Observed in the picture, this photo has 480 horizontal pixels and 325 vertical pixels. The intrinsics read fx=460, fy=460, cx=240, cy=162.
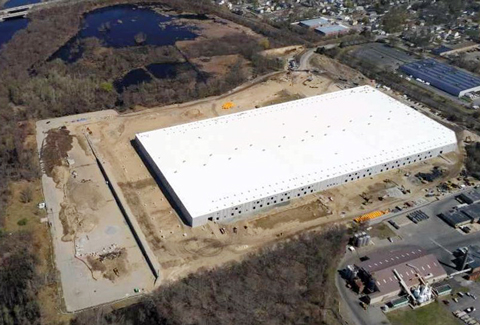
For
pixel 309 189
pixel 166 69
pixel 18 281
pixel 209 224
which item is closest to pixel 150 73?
pixel 166 69

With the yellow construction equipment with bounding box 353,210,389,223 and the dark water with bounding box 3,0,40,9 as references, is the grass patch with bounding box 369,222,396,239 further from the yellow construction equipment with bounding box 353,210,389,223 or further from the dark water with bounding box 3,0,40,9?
the dark water with bounding box 3,0,40,9

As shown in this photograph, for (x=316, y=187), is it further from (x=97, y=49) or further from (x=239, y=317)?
(x=97, y=49)

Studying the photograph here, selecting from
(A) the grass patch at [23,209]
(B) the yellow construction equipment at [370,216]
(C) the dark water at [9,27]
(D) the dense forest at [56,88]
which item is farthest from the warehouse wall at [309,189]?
(C) the dark water at [9,27]

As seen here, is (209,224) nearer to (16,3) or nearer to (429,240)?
(429,240)

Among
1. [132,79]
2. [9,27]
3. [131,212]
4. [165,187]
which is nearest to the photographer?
[131,212]

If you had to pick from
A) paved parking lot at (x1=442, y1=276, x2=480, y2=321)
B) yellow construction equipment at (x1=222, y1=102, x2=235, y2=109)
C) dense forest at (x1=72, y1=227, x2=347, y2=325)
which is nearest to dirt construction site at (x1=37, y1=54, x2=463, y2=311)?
dense forest at (x1=72, y1=227, x2=347, y2=325)
